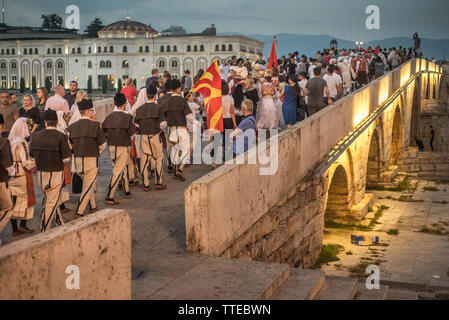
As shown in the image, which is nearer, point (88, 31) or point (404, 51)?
point (404, 51)

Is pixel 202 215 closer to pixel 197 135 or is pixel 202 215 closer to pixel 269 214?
pixel 269 214

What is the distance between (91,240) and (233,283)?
180 centimetres

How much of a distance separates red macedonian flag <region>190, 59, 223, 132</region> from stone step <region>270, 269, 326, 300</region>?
543cm

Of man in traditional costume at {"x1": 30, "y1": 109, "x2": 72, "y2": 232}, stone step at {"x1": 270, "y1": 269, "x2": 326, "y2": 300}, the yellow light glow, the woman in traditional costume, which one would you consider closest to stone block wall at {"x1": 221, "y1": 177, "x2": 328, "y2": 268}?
stone step at {"x1": 270, "y1": 269, "x2": 326, "y2": 300}

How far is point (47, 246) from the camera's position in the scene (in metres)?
4.16

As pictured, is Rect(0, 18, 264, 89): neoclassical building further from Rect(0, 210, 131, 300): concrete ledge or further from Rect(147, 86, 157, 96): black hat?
Rect(0, 210, 131, 300): concrete ledge

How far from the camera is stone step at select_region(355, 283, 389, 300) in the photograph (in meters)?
7.04

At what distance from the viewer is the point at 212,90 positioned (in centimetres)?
1170

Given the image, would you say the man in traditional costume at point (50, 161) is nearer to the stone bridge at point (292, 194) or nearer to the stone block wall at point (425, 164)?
the stone bridge at point (292, 194)

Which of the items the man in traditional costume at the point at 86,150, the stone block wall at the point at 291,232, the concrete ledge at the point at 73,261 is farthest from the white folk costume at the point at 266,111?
the concrete ledge at the point at 73,261

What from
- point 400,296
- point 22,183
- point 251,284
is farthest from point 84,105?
point 400,296

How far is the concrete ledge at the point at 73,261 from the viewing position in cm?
391

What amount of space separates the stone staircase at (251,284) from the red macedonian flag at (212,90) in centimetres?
533
